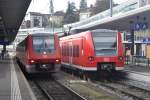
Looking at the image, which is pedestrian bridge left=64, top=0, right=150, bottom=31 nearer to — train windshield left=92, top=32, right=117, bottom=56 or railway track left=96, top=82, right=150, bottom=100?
train windshield left=92, top=32, right=117, bottom=56

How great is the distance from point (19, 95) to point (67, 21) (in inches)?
5324

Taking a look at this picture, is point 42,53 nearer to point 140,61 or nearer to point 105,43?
point 105,43

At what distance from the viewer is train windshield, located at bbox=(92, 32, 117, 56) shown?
77.4 feet

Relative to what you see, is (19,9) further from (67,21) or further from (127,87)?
(67,21)

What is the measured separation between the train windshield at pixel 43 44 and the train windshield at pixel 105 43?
289 centimetres

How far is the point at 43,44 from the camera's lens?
25.4m

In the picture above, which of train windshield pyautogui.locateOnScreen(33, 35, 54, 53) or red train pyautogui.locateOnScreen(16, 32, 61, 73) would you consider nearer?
red train pyautogui.locateOnScreen(16, 32, 61, 73)

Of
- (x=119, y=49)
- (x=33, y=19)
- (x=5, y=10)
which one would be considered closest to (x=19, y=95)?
(x=119, y=49)

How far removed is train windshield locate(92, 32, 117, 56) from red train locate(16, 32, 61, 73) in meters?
2.59

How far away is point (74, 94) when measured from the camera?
58.4 ft

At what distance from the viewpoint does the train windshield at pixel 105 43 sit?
2359cm

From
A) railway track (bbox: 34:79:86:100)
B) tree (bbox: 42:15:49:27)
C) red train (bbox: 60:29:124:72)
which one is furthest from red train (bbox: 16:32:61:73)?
tree (bbox: 42:15:49:27)

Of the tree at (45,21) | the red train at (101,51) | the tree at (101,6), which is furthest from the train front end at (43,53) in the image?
the tree at (101,6)

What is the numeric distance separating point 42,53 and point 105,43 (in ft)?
12.2
